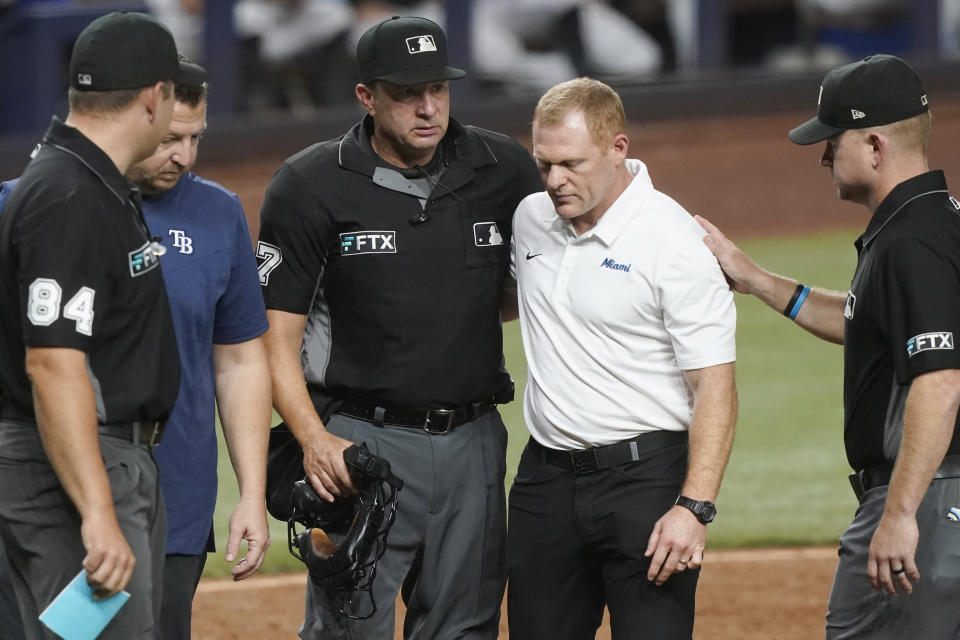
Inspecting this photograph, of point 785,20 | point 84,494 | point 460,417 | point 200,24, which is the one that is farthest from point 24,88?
point 84,494

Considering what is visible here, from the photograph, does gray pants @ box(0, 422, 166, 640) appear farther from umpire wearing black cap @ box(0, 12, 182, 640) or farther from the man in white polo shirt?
the man in white polo shirt

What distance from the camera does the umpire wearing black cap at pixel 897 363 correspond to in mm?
3391

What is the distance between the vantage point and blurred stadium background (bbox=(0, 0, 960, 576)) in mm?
11484

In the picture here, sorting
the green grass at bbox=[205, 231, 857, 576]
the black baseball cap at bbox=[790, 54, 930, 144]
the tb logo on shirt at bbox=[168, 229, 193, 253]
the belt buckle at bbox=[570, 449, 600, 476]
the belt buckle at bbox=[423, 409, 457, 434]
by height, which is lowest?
the green grass at bbox=[205, 231, 857, 576]

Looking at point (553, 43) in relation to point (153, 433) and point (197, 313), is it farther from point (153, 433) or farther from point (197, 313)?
point (153, 433)

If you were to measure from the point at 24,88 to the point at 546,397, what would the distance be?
9373 millimetres

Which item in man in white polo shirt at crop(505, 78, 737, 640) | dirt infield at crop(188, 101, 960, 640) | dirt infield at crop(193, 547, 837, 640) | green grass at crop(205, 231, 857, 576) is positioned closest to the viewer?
man in white polo shirt at crop(505, 78, 737, 640)

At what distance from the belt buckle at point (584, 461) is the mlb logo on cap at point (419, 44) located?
1214 millimetres

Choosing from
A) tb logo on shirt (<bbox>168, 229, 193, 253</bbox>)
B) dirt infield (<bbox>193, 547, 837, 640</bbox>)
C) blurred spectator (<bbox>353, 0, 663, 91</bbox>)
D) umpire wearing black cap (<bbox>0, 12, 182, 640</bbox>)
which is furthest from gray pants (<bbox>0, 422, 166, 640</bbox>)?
blurred spectator (<bbox>353, 0, 663, 91</bbox>)

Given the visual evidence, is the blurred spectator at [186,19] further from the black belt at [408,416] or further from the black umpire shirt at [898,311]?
the black umpire shirt at [898,311]

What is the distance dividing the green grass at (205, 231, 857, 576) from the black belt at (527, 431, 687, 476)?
3087mm

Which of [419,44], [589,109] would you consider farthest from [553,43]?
[589,109]

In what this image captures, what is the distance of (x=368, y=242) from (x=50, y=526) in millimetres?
1329

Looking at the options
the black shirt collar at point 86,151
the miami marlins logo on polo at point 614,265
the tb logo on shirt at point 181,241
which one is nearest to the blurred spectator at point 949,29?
the miami marlins logo on polo at point 614,265
